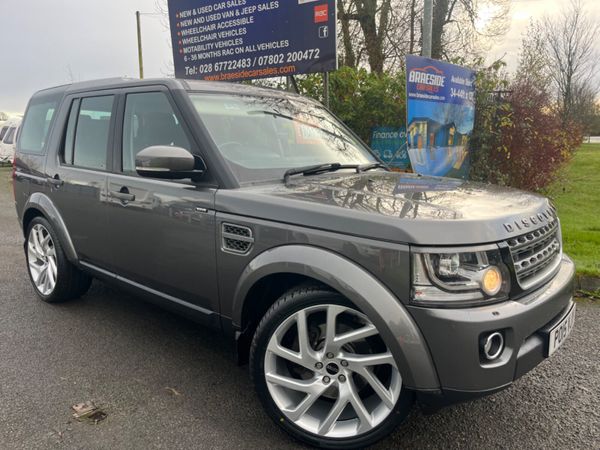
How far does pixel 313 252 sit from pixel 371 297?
0.35 meters

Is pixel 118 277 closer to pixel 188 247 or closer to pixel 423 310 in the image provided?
pixel 188 247

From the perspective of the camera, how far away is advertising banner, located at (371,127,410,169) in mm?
7986

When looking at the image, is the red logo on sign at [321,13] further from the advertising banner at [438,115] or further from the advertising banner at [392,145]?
the advertising banner at [392,145]

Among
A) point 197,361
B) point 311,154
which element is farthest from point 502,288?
point 197,361

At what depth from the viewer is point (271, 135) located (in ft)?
10.8

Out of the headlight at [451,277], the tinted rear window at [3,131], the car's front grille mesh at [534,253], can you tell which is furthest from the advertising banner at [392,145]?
the tinted rear window at [3,131]

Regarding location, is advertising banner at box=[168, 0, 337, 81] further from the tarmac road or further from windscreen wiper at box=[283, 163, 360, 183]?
the tarmac road

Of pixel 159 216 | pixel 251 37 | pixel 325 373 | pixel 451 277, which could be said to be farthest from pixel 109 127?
pixel 251 37

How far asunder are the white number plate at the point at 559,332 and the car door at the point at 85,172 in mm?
2848

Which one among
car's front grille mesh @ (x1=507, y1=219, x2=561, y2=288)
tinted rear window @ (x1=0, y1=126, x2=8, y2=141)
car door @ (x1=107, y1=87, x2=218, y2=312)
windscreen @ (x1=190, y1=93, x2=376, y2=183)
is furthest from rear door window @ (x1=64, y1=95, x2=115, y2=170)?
tinted rear window @ (x1=0, y1=126, x2=8, y2=141)

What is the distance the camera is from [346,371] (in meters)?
2.27

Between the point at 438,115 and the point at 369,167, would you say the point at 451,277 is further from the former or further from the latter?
the point at 438,115

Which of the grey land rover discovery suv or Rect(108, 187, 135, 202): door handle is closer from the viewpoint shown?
the grey land rover discovery suv

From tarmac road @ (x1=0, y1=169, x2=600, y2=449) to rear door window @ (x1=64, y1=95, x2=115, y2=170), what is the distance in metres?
1.31
